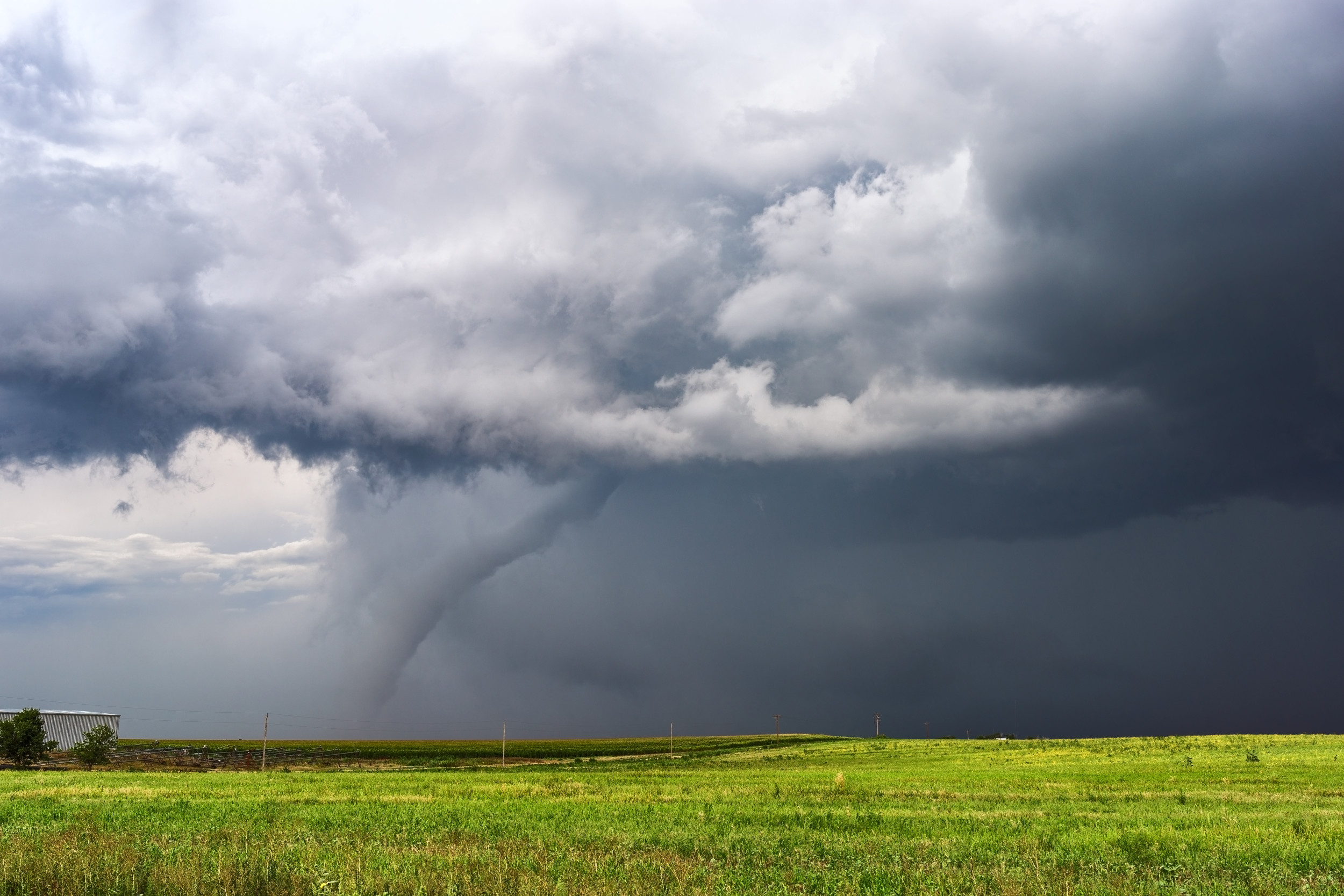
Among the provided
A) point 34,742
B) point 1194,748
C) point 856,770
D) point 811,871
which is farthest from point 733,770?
point 34,742

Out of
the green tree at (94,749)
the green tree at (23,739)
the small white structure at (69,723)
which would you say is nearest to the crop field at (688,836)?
the green tree at (94,749)

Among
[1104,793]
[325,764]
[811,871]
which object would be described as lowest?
[325,764]

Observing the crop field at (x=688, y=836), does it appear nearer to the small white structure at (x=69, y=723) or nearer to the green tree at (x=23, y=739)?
the green tree at (x=23, y=739)

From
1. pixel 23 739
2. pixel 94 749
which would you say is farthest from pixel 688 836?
pixel 23 739

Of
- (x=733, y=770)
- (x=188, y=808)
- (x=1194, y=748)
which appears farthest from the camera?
(x=1194, y=748)

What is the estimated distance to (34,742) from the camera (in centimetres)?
9300

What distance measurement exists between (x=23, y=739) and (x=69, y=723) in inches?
2097

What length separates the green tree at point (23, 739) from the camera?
91.4m

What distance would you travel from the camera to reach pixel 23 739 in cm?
9231

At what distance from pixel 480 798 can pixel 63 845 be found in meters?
21.4

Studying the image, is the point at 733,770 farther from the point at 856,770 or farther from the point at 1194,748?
the point at 1194,748

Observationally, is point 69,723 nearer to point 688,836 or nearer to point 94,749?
point 94,749

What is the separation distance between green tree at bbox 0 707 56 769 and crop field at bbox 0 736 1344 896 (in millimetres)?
60053

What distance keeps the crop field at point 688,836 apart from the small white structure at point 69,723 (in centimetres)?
11033
